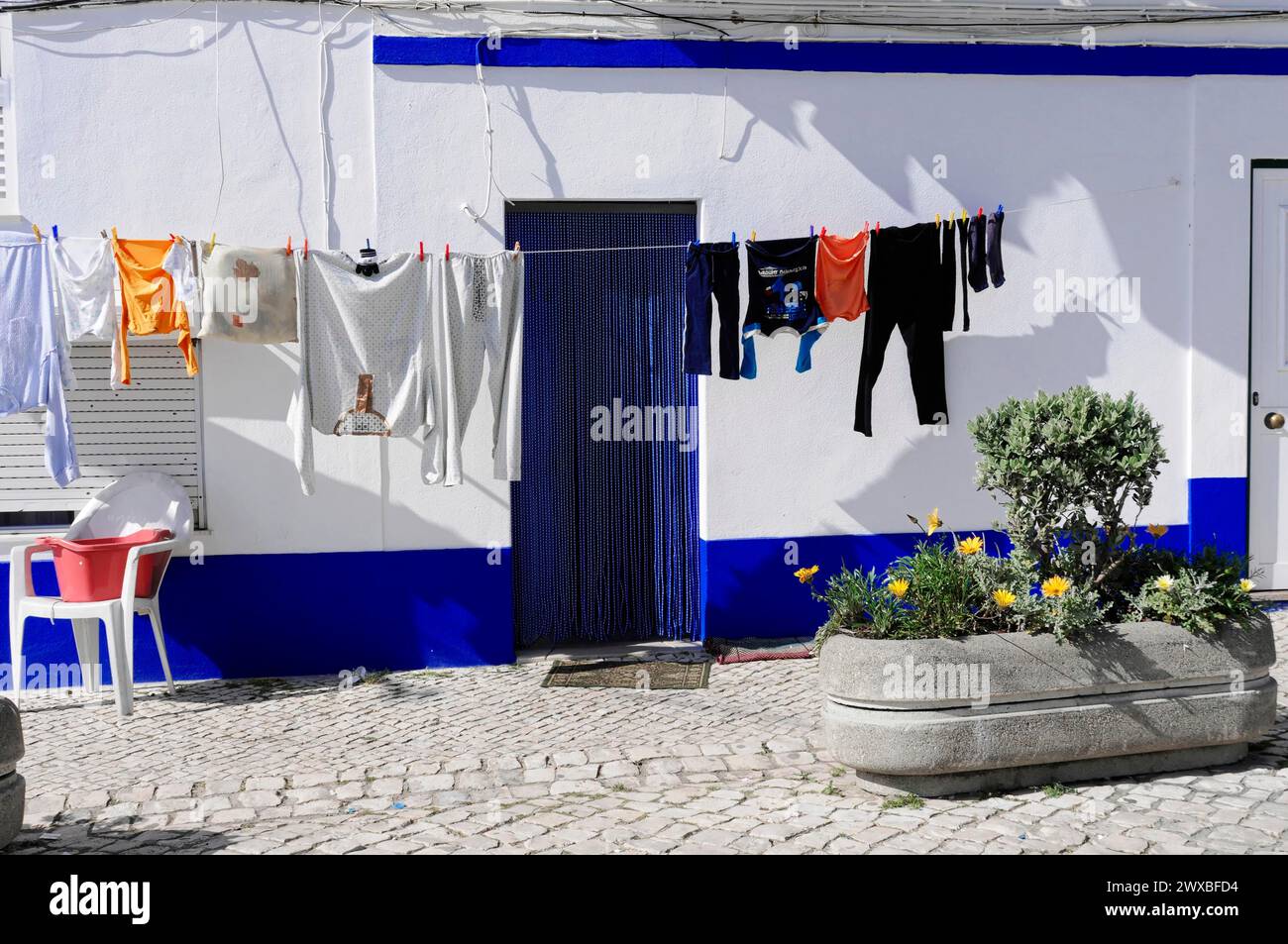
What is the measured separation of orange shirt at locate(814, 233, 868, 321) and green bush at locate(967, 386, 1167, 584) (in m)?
2.04

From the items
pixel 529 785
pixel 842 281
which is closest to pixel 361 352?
pixel 529 785

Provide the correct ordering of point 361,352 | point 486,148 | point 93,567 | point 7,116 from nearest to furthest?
point 93,567 → point 361,352 → point 7,116 → point 486,148

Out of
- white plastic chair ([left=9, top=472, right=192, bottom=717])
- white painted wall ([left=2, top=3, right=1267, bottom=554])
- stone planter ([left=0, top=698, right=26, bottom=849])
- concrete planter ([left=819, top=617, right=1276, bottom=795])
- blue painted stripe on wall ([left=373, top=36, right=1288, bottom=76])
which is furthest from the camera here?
blue painted stripe on wall ([left=373, top=36, right=1288, bottom=76])

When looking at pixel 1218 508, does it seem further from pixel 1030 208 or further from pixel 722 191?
pixel 722 191

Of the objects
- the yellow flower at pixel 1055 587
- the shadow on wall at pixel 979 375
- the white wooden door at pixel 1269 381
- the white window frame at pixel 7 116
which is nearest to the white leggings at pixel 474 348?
the shadow on wall at pixel 979 375

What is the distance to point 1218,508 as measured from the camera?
25.6 feet

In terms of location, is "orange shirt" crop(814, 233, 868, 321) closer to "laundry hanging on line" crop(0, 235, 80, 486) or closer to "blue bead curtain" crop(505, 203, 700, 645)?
"blue bead curtain" crop(505, 203, 700, 645)

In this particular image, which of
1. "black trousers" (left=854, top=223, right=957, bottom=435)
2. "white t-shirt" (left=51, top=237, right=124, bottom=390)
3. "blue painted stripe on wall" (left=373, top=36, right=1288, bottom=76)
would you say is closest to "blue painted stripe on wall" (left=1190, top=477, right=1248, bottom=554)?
"black trousers" (left=854, top=223, right=957, bottom=435)

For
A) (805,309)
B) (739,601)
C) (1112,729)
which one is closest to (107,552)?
(739,601)

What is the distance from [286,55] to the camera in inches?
278

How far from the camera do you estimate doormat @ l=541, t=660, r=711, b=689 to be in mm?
6895

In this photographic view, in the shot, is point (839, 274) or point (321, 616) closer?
point (839, 274)

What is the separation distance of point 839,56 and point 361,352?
350cm

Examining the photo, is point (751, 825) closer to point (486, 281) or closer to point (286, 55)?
point (486, 281)
